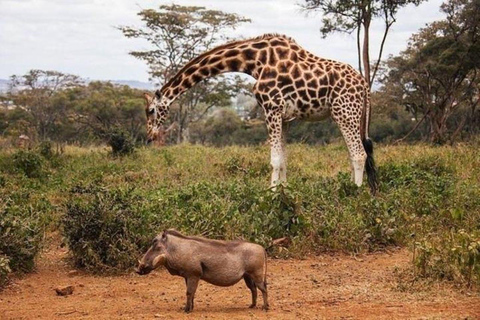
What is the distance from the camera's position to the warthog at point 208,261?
521cm

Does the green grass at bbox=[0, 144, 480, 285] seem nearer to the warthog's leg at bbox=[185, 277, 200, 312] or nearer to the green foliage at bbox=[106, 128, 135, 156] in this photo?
the warthog's leg at bbox=[185, 277, 200, 312]

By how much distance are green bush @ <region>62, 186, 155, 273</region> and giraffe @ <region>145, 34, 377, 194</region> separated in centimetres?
285

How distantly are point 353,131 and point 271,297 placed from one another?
14.7 feet

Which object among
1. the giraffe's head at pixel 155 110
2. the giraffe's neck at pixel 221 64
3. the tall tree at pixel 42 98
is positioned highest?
the giraffe's neck at pixel 221 64

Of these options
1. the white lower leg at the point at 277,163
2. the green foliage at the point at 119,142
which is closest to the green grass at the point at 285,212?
the white lower leg at the point at 277,163

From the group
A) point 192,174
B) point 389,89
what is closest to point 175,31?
point 389,89

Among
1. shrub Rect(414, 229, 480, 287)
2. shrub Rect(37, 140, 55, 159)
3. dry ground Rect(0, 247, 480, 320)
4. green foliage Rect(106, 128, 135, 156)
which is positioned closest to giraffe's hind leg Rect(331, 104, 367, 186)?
dry ground Rect(0, 247, 480, 320)

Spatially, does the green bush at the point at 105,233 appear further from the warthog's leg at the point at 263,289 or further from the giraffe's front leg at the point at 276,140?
the giraffe's front leg at the point at 276,140

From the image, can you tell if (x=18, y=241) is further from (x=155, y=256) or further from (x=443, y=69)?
(x=443, y=69)

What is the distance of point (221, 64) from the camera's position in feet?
32.9

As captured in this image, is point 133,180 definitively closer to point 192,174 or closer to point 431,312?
point 192,174

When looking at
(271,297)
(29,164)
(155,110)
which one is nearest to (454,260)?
(271,297)

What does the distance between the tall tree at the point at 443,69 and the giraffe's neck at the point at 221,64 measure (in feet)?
45.0

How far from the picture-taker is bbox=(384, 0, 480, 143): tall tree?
24.5 m
